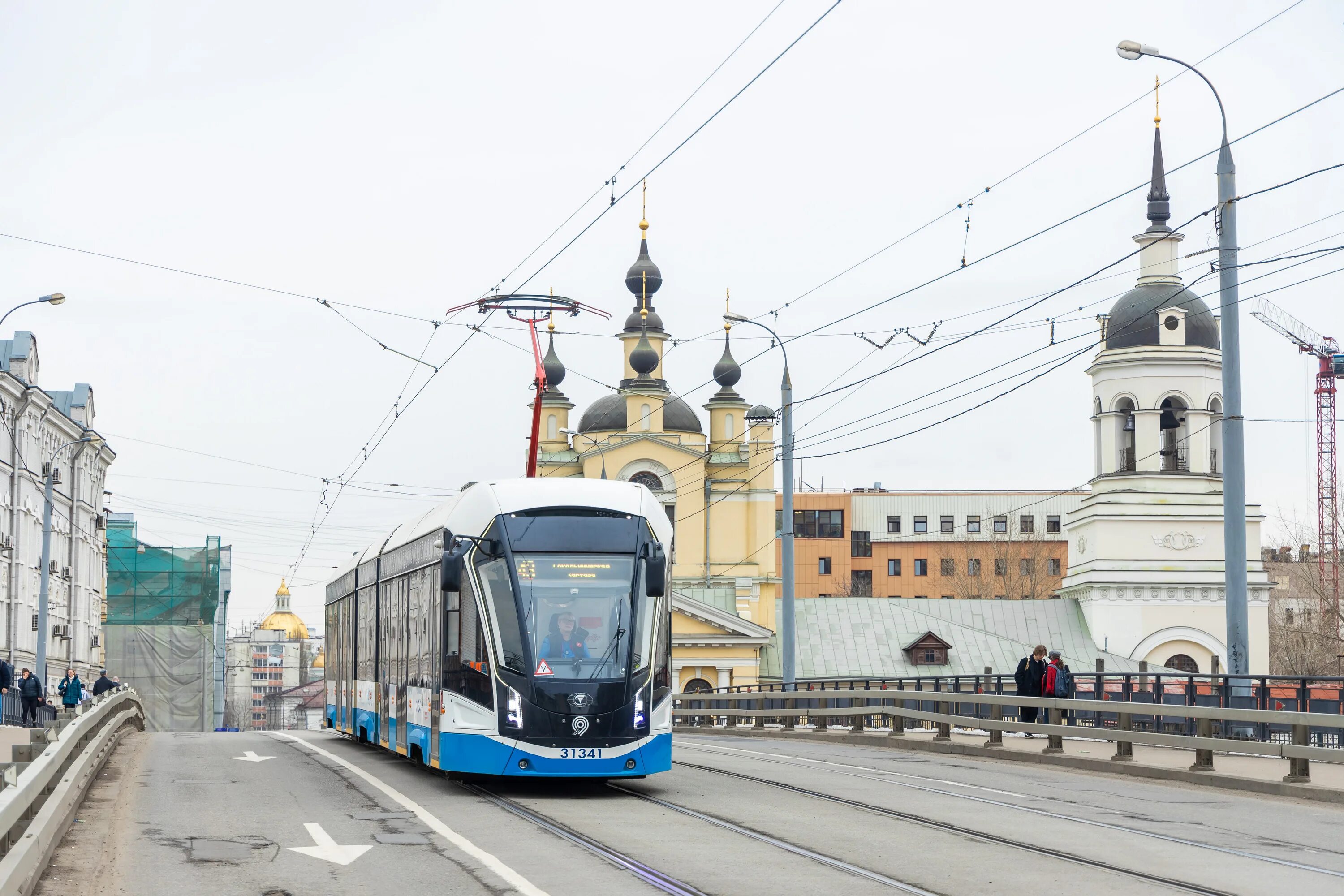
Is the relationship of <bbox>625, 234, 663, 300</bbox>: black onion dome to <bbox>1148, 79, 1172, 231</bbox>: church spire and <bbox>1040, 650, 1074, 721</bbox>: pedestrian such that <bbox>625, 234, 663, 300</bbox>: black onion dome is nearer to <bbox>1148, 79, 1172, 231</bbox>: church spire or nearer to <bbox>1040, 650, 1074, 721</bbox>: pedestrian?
<bbox>1148, 79, 1172, 231</bbox>: church spire

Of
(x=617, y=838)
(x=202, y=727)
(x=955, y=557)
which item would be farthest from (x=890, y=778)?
(x=955, y=557)

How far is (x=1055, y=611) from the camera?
77188 mm

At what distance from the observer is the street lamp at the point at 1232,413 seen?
2147 centimetres

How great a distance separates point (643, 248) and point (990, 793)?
73942 millimetres

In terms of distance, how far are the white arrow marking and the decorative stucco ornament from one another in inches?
2408

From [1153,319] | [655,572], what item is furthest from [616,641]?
[1153,319]

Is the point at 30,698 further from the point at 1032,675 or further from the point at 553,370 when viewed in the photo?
the point at 553,370

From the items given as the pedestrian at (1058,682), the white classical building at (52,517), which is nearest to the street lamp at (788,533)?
the pedestrian at (1058,682)

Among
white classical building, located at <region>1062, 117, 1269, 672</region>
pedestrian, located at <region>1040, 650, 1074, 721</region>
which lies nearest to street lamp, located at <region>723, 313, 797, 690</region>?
pedestrian, located at <region>1040, 650, 1074, 721</region>

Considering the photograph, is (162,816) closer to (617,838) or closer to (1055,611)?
(617,838)

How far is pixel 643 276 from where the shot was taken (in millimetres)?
88688

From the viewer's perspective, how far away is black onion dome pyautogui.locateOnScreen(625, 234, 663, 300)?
8888cm

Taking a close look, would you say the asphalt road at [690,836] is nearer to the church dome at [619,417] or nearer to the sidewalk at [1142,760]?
the sidewalk at [1142,760]

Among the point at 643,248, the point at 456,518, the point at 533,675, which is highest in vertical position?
the point at 643,248
